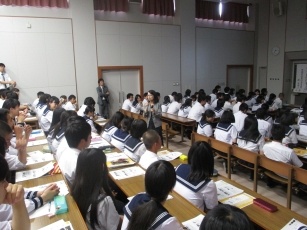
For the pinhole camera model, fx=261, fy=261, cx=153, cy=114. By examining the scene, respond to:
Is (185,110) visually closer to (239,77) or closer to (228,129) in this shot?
(228,129)

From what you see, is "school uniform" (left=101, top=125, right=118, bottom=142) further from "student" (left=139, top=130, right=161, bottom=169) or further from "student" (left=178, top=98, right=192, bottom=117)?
"student" (left=178, top=98, right=192, bottom=117)

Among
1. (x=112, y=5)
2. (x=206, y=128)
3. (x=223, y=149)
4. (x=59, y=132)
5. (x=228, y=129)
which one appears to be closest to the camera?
(x=59, y=132)

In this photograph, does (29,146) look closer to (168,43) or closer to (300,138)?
(300,138)

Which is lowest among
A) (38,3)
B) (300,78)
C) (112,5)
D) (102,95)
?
(102,95)

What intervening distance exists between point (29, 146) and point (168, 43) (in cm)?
741

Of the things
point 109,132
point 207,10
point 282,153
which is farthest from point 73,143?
point 207,10

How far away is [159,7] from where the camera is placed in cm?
975

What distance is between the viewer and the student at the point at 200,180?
2193 millimetres

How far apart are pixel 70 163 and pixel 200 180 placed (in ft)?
3.99

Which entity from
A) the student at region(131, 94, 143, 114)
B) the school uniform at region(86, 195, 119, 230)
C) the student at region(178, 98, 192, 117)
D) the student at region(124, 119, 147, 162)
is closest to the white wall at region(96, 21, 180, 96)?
the student at region(131, 94, 143, 114)

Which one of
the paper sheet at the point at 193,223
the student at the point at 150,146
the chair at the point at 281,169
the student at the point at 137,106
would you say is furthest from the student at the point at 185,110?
the paper sheet at the point at 193,223

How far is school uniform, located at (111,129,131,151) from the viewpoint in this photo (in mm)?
3889

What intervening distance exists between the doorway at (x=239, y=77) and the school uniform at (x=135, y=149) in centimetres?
910

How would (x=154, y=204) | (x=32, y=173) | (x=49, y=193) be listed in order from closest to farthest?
(x=154, y=204), (x=49, y=193), (x=32, y=173)
